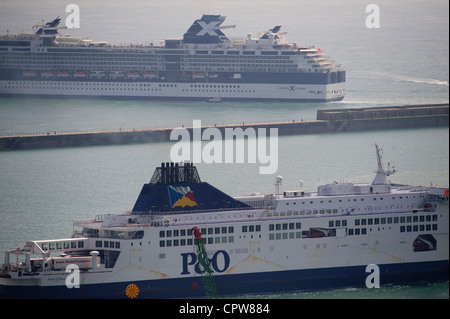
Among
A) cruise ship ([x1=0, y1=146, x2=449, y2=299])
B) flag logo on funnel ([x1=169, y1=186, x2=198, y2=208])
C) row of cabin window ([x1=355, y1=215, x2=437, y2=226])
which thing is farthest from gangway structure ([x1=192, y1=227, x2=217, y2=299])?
row of cabin window ([x1=355, y1=215, x2=437, y2=226])

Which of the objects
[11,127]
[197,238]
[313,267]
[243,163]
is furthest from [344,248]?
[11,127]

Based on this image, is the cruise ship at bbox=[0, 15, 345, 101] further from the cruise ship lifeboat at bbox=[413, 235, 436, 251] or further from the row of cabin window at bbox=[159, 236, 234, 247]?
the row of cabin window at bbox=[159, 236, 234, 247]

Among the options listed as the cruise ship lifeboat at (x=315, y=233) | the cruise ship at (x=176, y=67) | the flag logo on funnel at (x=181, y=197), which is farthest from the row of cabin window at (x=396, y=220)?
the cruise ship at (x=176, y=67)

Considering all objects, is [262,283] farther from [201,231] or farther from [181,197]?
[181,197]

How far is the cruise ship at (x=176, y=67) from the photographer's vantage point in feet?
266

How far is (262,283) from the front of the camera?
35.0 meters

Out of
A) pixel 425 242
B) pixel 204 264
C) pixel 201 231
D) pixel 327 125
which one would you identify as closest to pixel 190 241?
pixel 201 231

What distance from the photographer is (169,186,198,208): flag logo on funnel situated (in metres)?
34.8

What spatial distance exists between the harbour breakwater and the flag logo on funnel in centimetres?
2347

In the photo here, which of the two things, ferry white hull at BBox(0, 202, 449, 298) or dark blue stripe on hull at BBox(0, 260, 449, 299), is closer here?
dark blue stripe on hull at BBox(0, 260, 449, 299)

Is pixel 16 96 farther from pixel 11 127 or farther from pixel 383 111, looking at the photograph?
pixel 383 111

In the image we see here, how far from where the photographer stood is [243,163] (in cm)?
5078

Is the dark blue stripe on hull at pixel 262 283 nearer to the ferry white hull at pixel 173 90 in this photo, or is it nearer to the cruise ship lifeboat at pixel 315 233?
the cruise ship lifeboat at pixel 315 233

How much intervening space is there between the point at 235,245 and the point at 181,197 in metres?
1.82
